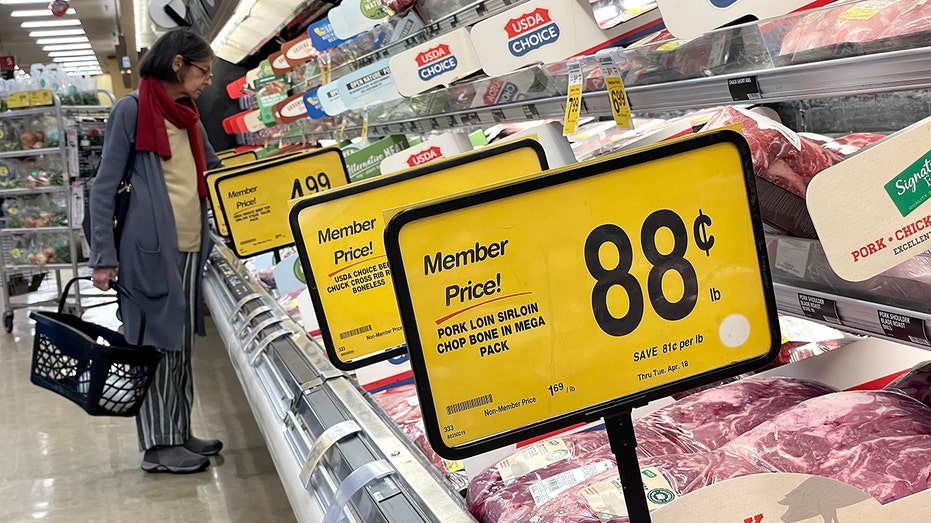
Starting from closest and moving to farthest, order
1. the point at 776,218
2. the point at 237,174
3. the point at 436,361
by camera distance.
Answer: the point at 436,361, the point at 776,218, the point at 237,174

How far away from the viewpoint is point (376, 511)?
57.5 inches

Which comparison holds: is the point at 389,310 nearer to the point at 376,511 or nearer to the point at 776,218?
the point at 376,511

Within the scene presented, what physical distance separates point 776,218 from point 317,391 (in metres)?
1.23

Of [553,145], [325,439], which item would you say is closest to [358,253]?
[325,439]

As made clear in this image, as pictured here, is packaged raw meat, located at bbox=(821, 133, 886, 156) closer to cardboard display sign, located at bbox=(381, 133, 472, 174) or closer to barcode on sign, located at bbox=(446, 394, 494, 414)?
barcode on sign, located at bbox=(446, 394, 494, 414)

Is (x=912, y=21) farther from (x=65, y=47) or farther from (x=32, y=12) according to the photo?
(x=65, y=47)

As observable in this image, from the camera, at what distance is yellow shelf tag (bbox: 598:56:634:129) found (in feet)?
5.90

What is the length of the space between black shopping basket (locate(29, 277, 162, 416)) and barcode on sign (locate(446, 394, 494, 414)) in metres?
2.77

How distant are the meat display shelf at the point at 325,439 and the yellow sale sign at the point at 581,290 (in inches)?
16.2

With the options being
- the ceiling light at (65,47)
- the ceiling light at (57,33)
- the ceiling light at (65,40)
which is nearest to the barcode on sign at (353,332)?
the ceiling light at (57,33)

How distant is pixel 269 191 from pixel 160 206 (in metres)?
0.51

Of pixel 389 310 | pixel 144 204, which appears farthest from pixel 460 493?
pixel 144 204

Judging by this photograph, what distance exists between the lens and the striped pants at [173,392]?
12.8ft

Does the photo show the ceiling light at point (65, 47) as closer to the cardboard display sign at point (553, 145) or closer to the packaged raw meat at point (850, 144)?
the cardboard display sign at point (553, 145)
